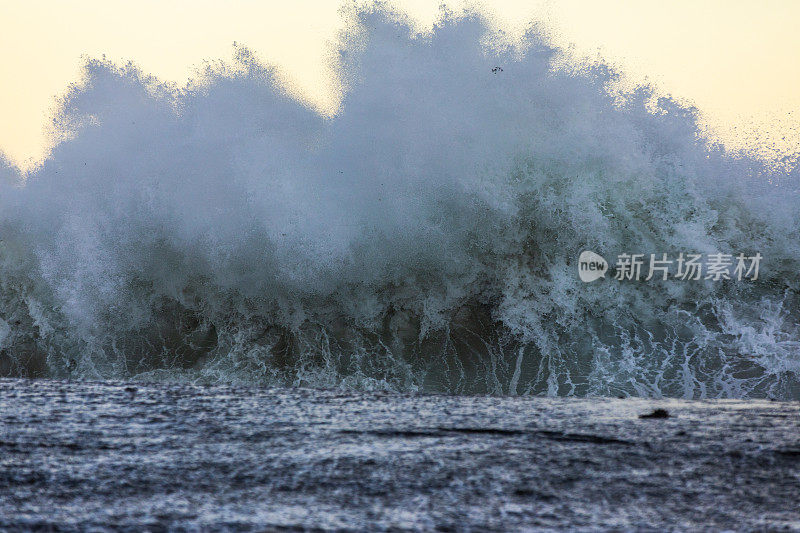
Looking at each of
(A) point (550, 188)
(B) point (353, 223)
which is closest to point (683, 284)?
(A) point (550, 188)

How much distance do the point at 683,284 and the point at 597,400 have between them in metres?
3.72

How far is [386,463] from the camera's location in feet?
6.56

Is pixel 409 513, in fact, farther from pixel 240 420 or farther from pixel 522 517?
pixel 240 420

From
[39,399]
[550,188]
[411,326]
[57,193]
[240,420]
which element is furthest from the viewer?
[57,193]

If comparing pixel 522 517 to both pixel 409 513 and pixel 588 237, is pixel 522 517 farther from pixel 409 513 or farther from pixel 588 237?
pixel 588 237

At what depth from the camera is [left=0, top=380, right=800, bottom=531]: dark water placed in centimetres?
155

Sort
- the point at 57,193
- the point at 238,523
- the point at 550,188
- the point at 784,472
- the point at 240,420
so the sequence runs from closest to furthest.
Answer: the point at 238,523 → the point at 784,472 → the point at 240,420 → the point at 550,188 → the point at 57,193

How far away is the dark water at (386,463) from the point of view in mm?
1551

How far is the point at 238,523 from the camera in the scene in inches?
58.4

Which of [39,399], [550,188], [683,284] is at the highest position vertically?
[550,188]

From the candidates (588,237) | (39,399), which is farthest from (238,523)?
(588,237)

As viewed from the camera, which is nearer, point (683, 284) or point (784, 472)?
point (784, 472)

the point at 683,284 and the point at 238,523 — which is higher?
the point at 683,284

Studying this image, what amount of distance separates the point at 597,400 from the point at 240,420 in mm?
1440
